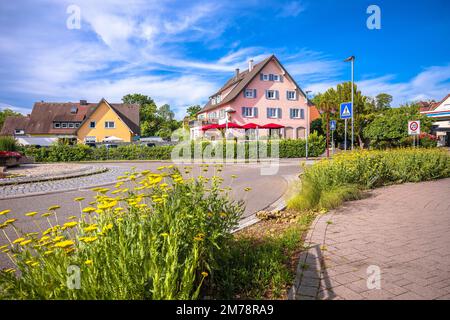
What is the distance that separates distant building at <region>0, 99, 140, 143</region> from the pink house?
616 inches

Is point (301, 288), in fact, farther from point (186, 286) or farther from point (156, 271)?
point (156, 271)

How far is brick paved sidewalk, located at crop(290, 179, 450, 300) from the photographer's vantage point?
2794 mm

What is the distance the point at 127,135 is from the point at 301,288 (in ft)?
156

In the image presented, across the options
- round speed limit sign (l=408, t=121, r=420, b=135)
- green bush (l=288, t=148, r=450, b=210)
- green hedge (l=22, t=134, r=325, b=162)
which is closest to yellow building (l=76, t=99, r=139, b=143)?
green hedge (l=22, t=134, r=325, b=162)

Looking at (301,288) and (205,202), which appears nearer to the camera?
(301,288)

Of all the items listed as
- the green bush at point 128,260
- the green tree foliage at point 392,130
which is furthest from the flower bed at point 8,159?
the green tree foliage at point 392,130

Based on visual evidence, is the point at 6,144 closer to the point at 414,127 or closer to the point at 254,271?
the point at 254,271

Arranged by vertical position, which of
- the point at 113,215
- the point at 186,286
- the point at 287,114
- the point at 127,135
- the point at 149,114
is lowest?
the point at 186,286

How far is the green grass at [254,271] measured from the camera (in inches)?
107

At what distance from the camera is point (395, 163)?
9.70 meters

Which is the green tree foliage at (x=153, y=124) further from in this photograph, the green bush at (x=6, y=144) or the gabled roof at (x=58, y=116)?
the green bush at (x=6, y=144)

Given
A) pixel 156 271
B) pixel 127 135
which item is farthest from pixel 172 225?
pixel 127 135

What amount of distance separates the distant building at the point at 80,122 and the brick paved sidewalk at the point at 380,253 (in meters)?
41.6
